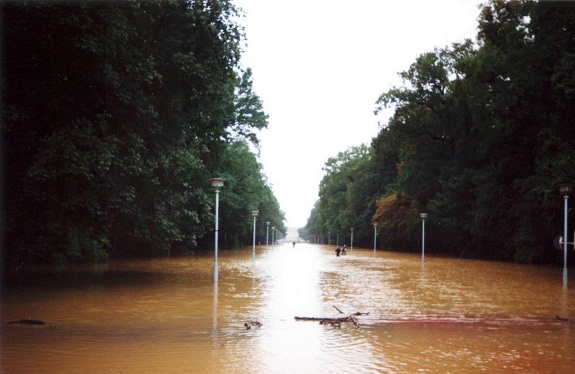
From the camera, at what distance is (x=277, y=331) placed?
10.4 m

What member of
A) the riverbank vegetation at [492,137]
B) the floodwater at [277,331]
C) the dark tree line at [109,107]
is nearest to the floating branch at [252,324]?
the floodwater at [277,331]

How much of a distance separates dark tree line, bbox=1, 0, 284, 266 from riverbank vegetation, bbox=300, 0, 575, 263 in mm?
17138

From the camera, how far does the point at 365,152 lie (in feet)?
352

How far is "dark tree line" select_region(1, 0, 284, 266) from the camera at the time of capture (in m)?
15.5

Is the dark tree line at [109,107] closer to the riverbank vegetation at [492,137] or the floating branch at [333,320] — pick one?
the floating branch at [333,320]

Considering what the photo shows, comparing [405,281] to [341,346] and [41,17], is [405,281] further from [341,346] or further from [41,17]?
[41,17]

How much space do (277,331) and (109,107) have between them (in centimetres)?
1079

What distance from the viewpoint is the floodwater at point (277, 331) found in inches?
306

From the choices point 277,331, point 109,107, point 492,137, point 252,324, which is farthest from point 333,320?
point 492,137

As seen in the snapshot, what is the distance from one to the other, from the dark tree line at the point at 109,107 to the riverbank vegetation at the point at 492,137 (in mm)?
17138

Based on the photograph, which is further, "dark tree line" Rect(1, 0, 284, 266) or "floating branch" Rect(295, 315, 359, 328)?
"dark tree line" Rect(1, 0, 284, 266)

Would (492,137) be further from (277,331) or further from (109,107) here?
(277,331)

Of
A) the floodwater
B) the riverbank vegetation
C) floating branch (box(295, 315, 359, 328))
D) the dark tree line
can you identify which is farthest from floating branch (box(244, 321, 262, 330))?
the riverbank vegetation

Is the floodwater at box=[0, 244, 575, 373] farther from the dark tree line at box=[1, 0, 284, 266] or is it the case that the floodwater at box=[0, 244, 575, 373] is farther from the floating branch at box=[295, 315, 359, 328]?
the dark tree line at box=[1, 0, 284, 266]
